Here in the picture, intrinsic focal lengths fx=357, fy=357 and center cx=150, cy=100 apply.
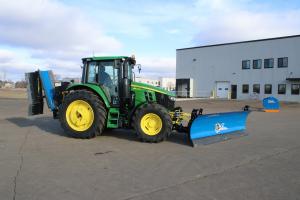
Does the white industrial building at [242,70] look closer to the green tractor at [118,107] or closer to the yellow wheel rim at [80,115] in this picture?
the green tractor at [118,107]

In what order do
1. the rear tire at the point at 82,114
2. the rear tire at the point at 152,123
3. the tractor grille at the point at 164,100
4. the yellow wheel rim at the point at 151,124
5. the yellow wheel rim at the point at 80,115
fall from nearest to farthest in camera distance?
the rear tire at the point at 152,123, the yellow wheel rim at the point at 151,124, the rear tire at the point at 82,114, the yellow wheel rim at the point at 80,115, the tractor grille at the point at 164,100

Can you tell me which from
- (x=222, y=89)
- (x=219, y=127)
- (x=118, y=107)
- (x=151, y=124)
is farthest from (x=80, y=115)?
(x=222, y=89)

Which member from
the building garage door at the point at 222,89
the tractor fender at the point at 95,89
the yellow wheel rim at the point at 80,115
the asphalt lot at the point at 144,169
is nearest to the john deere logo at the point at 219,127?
the asphalt lot at the point at 144,169

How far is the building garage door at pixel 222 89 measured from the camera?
1943 inches

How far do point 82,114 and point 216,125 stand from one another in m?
4.17

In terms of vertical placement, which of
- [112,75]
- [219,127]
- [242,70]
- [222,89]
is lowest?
[219,127]

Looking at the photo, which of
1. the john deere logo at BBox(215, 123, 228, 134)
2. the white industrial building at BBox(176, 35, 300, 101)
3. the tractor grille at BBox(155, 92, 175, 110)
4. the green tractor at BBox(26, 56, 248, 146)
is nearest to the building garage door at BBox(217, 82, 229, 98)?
the white industrial building at BBox(176, 35, 300, 101)

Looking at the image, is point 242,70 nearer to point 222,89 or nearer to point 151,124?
point 222,89

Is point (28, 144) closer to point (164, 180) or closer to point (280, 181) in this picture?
point (164, 180)

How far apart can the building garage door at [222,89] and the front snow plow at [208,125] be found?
37.6m

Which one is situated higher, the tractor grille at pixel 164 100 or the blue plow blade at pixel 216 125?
the tractor grille at pixel 164 100

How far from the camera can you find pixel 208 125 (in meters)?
10.6

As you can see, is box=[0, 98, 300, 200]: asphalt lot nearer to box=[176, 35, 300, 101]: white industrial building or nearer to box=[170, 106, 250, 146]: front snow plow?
box=[170, 106, 250, 146]: front snow plow

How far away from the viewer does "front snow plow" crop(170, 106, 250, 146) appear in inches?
400
